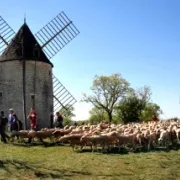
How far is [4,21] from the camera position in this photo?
117 feet

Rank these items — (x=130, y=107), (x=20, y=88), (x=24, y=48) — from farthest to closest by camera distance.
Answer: (x=130, y=107), (x=24, y=48), (x=20, y=88)

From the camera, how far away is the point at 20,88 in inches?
1177

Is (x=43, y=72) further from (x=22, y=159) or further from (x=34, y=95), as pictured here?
(x=22, y=159)

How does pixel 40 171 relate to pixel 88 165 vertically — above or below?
below

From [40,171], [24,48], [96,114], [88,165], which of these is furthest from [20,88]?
[96,114]

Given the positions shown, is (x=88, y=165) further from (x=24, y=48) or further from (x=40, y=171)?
(x=24, y=48)

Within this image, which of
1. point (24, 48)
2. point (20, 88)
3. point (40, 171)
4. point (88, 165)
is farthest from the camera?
point (24, 48)

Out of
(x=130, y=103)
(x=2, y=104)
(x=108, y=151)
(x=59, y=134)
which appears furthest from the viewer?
(x=130, y=103)

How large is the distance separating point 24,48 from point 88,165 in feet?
64.0

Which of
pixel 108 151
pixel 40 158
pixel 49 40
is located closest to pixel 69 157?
pixel 40 158

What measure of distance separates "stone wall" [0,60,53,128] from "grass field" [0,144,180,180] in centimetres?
1437

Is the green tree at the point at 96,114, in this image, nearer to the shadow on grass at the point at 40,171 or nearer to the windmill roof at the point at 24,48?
the windmill roof at the point at 24,48

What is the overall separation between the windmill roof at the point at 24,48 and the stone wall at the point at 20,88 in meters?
0.46

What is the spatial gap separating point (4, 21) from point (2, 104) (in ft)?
31.1
